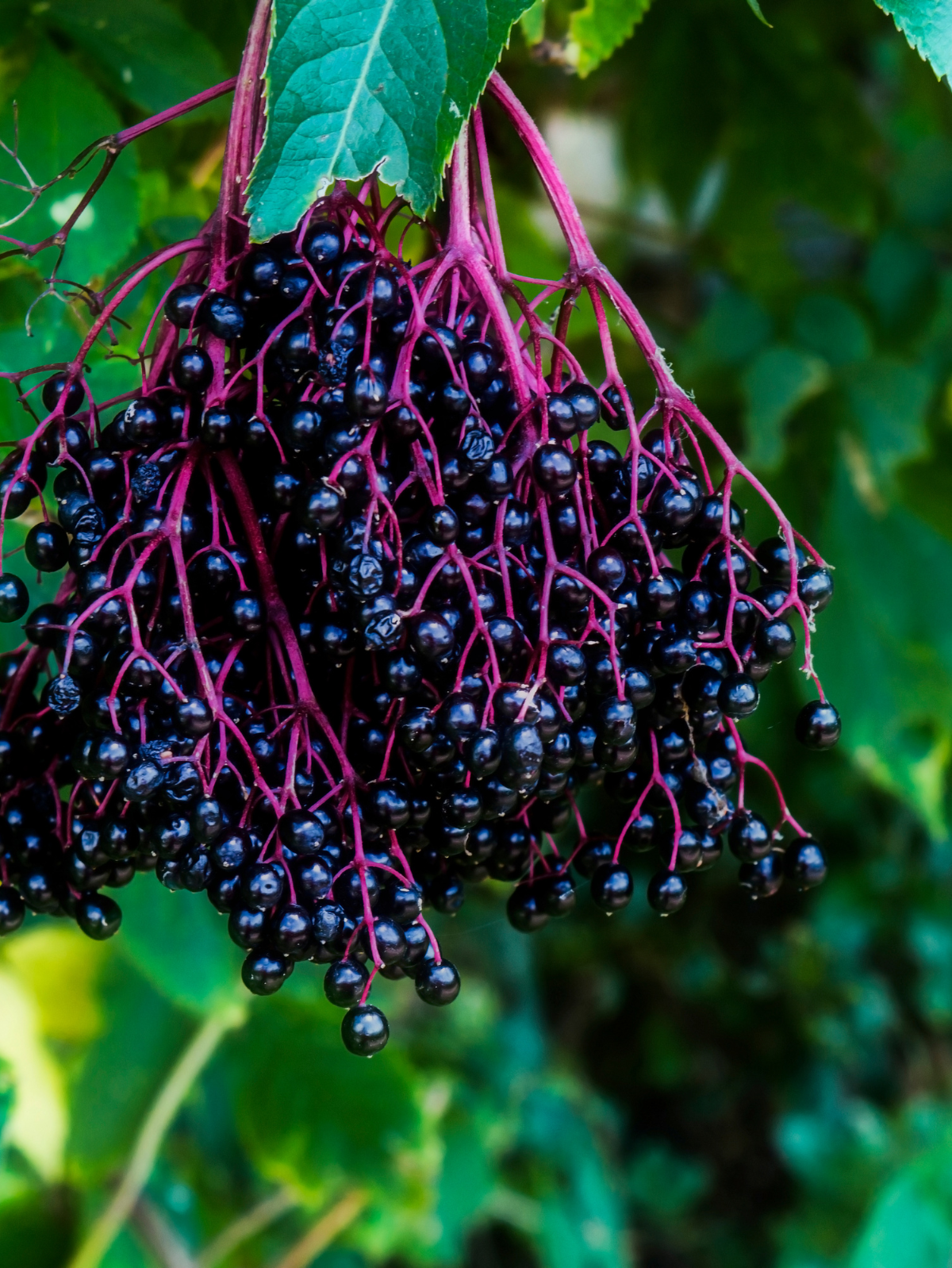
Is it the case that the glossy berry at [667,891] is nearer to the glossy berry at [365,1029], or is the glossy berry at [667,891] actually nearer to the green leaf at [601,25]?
the glossy berry at [365,1029]

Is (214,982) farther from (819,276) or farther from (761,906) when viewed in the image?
(761,906)

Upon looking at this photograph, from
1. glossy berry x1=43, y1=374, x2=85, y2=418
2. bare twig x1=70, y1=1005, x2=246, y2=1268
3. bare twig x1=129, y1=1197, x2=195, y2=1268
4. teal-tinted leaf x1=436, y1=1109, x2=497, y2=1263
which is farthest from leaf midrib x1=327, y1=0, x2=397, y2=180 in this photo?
teal-tinted leaf x1=436, y1=1109, x2=497, y2=1263

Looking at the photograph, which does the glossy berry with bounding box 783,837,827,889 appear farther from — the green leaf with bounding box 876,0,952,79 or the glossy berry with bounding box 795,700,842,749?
the green leaf with bounding box 876,0,952,79

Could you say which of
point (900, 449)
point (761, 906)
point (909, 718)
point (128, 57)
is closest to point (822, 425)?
point (900, 449)

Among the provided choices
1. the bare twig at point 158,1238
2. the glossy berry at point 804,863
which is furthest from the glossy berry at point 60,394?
the bare twig at point 158,1238

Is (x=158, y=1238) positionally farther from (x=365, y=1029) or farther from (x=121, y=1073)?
(x=365, y=1029)

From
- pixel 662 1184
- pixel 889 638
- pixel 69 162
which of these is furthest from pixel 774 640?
pixel 662 1184

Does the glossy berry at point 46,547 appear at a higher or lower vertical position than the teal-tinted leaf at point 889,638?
higher
